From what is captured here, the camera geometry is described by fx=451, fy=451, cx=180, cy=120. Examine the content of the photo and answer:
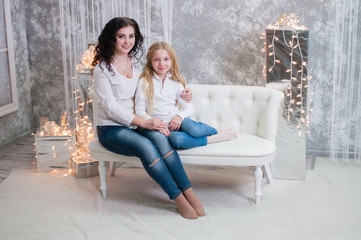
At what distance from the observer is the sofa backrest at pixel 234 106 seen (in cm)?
296

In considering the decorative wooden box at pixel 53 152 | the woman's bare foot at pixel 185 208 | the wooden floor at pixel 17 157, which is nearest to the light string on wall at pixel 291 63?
the woman's bare foot at pixel 185 208

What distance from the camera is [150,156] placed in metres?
2.51

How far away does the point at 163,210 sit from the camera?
2.63 meters

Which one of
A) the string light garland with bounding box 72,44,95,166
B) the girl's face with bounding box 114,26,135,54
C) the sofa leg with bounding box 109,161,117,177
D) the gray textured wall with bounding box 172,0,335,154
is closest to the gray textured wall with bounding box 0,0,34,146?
the string light garland with bounding box 72,44,95,166

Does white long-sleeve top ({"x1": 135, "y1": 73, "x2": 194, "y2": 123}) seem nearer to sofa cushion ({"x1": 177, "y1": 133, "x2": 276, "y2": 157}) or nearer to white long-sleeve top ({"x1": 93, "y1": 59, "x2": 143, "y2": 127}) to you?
white long-sleeve top ({"x1": 93, "y1": 59, "x2": 143, "y2": 127})

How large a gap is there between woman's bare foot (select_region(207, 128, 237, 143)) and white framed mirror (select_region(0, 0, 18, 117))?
1.92 m

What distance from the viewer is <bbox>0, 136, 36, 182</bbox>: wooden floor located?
3.37m

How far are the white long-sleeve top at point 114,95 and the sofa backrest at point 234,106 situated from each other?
0.50 metres

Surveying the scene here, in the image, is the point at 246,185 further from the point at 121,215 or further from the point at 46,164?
the point at 46,164

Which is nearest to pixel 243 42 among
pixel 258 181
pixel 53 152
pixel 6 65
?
pixel 258 181

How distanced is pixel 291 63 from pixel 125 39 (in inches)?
43.2

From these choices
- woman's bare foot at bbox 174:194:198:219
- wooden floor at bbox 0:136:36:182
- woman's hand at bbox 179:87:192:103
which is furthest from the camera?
wooden floor at bbox 0:136:36:182

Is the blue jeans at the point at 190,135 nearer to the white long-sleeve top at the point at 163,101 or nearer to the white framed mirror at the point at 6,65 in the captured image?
the white long-sleeve top at the point at 163,101

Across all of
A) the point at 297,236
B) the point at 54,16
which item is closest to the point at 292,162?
the point at 297,236
